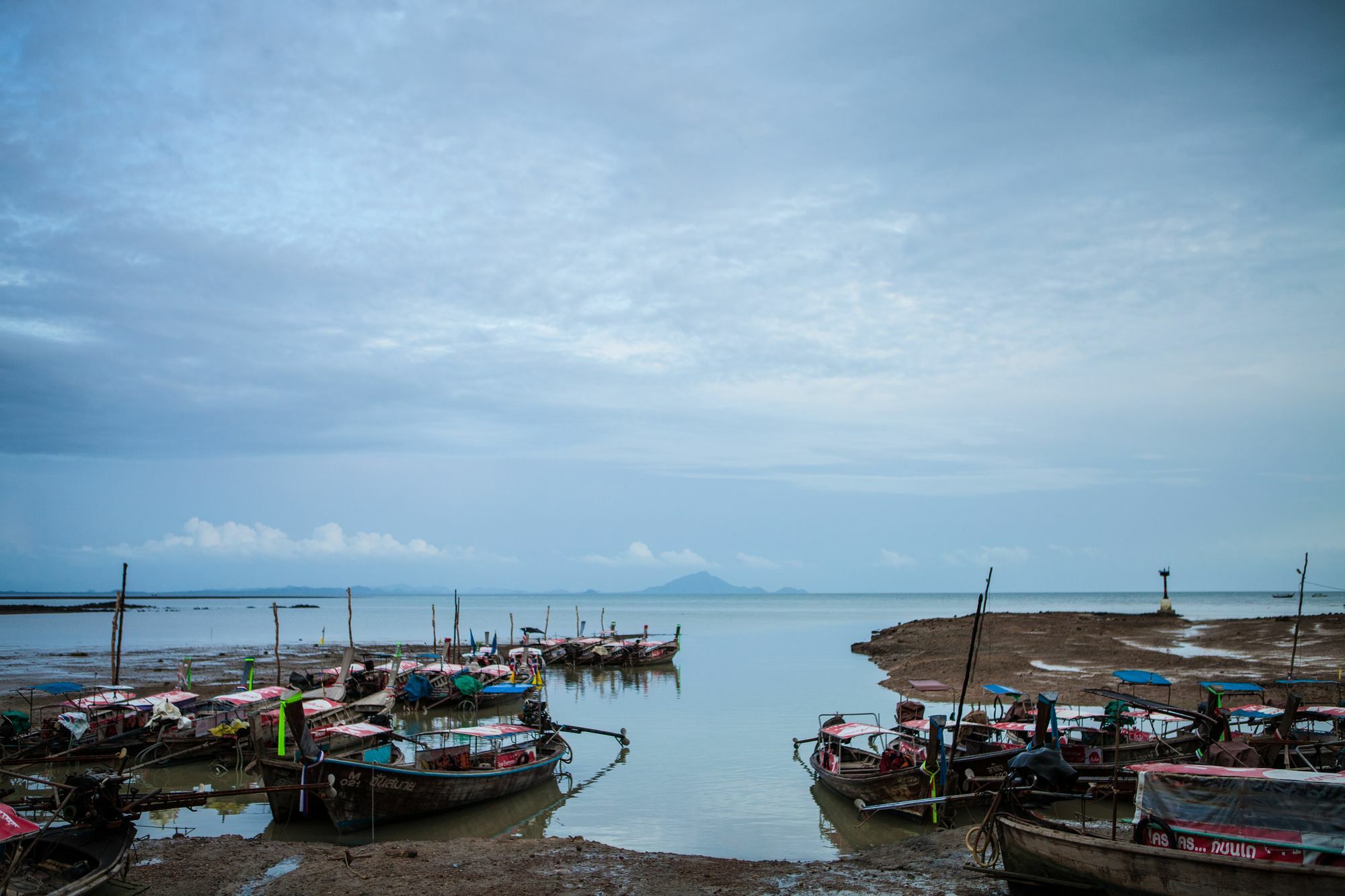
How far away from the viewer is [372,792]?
18.2 m

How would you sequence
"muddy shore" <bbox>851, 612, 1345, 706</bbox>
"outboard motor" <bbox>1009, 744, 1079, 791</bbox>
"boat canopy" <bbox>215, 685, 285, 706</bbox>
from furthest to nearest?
"muddy shore" <bbox>851, 612, 1345, 706</bbox> < "boat canopy" <bbox>215, 685, 285, 706</bbox> < "outboard motor" <bbox>1009, 744, 1079, 791</bbox>

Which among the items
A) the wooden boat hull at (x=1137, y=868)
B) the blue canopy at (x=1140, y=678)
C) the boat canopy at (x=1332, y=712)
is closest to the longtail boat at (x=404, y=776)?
the wooden boat hull at (x=1137, y=868)

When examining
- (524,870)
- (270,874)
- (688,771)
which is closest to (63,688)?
(270,874)

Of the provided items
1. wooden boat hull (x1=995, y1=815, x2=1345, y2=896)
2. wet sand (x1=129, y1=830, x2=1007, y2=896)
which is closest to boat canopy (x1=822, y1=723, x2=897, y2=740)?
wet sand (x1=129, y1=830, x2=1007, y2=896)

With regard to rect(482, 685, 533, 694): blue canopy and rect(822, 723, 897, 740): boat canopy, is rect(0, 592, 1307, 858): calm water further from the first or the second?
rect(482, 685, 533, 694): blue canopy

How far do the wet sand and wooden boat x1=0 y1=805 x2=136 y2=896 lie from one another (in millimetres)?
884

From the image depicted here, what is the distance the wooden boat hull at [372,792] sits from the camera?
710 inches

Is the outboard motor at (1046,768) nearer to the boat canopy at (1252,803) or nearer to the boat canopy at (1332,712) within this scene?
the boat canopy at (1252,803)

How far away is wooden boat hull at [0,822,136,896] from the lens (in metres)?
12.4

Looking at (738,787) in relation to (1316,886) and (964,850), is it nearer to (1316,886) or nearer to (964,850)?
(964,850)

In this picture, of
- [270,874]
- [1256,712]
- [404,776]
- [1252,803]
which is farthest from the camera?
[1256,712]

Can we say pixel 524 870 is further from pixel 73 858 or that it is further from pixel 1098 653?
pixel 1098 653

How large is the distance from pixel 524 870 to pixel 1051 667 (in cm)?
3629

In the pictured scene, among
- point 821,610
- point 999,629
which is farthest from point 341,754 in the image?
point 821,610
